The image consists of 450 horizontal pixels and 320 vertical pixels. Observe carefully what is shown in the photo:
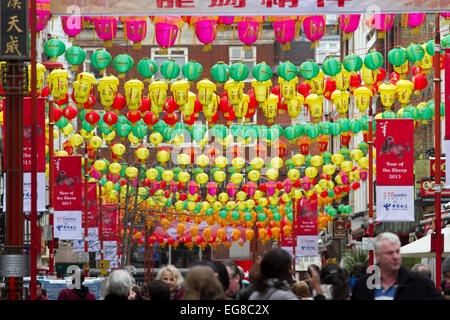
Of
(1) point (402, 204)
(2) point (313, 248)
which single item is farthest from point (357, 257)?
(1) point (402, 204)

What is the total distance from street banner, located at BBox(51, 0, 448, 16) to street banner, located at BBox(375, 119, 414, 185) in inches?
368

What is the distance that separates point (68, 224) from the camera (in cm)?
2714

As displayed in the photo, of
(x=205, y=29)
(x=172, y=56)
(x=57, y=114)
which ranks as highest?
(x=172, y=56)

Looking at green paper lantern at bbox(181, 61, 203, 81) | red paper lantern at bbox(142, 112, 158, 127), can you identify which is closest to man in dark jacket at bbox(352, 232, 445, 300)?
green paper lantern at bbox(181, 61, 203, 81)

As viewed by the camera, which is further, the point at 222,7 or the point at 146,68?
the point at 146,68

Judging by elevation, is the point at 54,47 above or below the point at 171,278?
above

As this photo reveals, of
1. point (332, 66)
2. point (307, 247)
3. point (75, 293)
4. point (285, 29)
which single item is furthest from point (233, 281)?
point (307, 247)

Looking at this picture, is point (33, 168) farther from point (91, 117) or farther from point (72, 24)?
point (91, 117)

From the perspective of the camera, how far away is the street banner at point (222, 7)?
1349cm

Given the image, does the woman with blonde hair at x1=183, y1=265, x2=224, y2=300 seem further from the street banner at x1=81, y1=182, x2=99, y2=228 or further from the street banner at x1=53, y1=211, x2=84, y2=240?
the street banner at x1=81, y1=182, x2=99, y2=228

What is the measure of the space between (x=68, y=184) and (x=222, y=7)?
14849 millimetres
